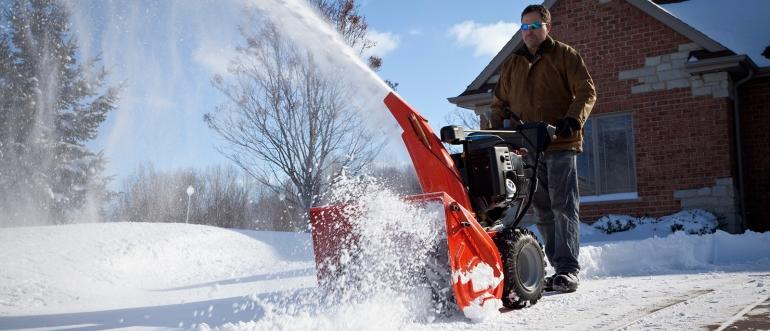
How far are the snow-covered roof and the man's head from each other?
26.9ft

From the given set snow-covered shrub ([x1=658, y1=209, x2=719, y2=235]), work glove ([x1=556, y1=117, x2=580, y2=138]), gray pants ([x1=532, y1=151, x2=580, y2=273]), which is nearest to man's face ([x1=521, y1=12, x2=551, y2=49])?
work glove ([x1=556, y1=117, x2=580, y2=138])

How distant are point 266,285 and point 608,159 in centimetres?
745

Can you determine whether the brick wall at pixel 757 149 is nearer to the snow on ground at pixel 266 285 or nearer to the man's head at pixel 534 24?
the snow on ground at pixel 266 285

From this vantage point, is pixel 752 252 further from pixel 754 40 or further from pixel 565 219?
pixel 754 40

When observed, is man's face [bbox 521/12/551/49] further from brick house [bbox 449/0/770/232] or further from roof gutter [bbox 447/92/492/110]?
roof gutter [bbox 447/92/492/110]

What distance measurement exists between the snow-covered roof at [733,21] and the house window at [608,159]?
213 cm

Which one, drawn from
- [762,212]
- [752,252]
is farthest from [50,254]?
[762,212]

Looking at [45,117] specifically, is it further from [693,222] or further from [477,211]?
[477,211]

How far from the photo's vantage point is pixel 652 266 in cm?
626

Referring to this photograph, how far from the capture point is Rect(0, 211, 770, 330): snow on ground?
326 cm

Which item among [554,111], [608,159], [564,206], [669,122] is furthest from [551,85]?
[608,159]

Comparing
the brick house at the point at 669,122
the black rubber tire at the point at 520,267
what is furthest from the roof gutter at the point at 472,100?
the black rubber tire at the point at 520,267

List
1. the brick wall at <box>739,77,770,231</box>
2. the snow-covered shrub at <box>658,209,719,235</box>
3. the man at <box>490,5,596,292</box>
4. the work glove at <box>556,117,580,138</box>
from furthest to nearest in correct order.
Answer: the brick wall at <box>739,77,770,231</box>
the snow-covered shrub at <box>658,209,719,235</box>
the man at <box>490,5,596,292</box>
the work glove at <box>556,117,580,138</box>

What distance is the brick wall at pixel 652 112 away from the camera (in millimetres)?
11047
